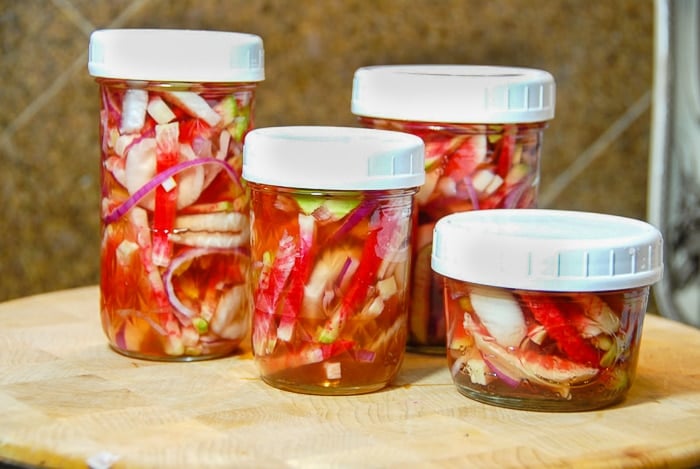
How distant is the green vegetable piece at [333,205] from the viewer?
792 millimetres

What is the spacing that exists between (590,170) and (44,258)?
801 mm

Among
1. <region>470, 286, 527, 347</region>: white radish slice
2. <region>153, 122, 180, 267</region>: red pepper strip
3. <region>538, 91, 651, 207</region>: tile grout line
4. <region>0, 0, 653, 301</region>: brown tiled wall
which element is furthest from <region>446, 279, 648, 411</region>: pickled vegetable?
<region>538, 91, 651, 207</region>: tile grout line

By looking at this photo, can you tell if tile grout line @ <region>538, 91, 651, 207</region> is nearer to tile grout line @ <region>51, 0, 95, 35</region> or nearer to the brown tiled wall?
the brown tiled wall

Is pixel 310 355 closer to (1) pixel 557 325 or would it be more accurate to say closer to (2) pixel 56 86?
(1) pixel 557 325

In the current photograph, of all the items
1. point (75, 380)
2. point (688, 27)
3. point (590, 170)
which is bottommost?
point (590, 170)

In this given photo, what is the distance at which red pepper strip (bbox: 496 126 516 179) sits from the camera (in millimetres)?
917

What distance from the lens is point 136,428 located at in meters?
0.74

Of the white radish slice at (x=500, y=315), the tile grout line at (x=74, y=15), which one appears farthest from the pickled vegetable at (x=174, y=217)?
the tile grout line at (x=74, y=15)

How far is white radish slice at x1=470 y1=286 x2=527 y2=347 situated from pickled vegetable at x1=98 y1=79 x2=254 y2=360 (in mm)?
217

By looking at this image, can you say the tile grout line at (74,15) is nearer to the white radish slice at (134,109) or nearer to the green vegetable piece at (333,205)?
the white radish slice at (134,109)

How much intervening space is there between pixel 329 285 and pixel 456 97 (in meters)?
0.20

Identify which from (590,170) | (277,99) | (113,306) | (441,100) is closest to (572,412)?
(441,100)

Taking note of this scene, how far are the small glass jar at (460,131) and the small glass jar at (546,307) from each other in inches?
3.6

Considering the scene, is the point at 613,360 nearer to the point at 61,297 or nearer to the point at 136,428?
the point at 136,428
